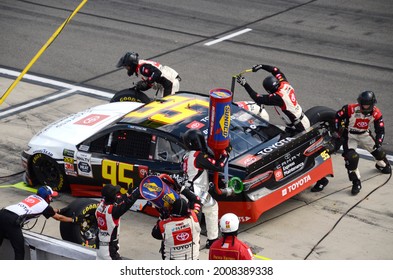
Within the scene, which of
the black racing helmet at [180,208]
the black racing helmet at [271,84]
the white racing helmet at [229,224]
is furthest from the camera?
the black racing helmet at [271,84]

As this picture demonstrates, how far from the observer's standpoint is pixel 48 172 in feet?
44.3

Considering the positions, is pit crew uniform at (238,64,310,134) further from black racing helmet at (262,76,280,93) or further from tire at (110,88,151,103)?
tire at (110,88,151,103)

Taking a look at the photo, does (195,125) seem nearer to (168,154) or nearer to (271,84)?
(168,154)

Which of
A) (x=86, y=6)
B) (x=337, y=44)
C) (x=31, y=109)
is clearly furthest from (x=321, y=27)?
(x=31, y=109)

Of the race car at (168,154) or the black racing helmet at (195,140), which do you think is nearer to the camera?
the black racing helmet at (195,140)

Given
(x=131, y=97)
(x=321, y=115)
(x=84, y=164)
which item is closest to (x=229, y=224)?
(x=84, y=164)

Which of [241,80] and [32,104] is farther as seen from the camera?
[32,104]

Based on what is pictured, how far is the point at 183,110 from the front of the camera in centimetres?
1298

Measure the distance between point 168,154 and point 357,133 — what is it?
2.99 metres

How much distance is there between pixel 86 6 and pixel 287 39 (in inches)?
228

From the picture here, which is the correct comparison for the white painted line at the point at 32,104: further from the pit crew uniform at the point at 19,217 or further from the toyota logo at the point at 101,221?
the toyota logo at the point at 101,221

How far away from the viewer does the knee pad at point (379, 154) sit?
13586 mm

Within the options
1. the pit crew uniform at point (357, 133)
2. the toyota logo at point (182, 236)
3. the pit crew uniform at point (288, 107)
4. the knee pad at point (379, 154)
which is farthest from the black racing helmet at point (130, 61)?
the toyota logo at point (182, 236)
